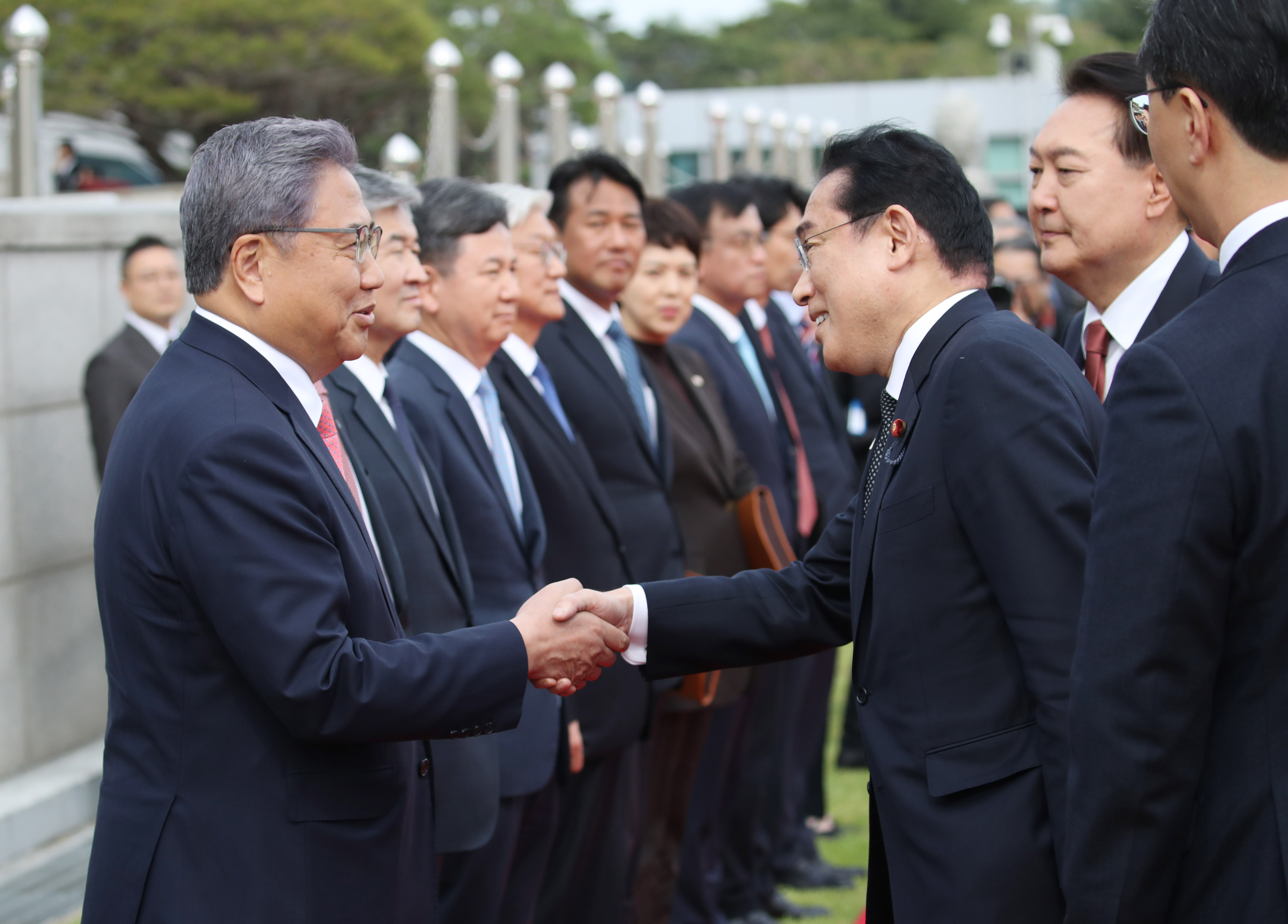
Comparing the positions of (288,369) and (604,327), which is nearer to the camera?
(288,369)

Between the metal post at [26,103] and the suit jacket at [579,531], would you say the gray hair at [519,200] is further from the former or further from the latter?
the metal post at [26,103]

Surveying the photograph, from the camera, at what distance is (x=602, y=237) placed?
15.5 ft

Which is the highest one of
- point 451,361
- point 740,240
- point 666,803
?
point 740,240

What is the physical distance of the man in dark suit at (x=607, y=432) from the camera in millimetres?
4031

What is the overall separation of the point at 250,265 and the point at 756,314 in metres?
4.04

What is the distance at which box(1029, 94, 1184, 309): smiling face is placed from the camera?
3211 mm

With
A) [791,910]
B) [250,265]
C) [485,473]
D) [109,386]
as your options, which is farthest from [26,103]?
[791,910]

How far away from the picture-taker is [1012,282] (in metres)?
7.14

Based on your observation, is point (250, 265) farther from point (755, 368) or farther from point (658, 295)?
point (755, 368)

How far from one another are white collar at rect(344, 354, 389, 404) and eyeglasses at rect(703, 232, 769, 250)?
2.71 meters

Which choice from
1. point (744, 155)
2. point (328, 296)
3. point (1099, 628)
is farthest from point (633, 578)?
point (744, 155)

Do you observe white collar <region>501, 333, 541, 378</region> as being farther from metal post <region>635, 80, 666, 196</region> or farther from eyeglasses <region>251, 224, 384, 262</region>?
metal post <region>635, 80, 666, 196</region>

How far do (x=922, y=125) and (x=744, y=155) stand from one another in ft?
60.7

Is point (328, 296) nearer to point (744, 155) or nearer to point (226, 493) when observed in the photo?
point (226, 493)
